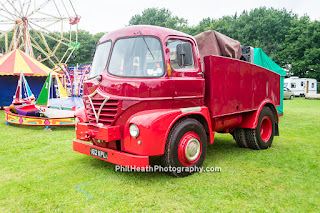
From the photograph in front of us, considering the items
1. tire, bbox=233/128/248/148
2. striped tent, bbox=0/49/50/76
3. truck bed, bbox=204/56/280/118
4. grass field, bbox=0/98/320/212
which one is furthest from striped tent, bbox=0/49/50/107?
truck bed, bbox=204/56/280/118

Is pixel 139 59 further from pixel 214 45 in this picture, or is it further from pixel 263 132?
pixel 263 132

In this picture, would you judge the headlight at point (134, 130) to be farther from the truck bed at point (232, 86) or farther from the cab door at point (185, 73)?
the truck bed at point (232, 86)

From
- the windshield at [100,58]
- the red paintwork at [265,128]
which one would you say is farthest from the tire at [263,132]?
the windshield at [100,58]

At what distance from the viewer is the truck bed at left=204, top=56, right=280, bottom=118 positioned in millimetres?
4695

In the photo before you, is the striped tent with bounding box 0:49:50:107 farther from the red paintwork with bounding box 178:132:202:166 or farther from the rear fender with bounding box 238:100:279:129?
the red paintwork with bounding box 178:132:202:166

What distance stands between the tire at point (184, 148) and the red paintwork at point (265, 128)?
2.63 meters

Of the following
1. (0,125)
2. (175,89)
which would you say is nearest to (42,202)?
(175,89)

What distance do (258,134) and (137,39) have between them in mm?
3742

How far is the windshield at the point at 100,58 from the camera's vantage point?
4.43 metres

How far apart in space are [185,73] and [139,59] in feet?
2.85

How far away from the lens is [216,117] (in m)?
4.95

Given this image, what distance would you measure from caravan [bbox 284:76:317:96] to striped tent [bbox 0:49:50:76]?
1030 inches

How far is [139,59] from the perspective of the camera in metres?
4.07

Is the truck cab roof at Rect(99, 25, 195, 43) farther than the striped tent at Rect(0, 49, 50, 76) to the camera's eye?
No
